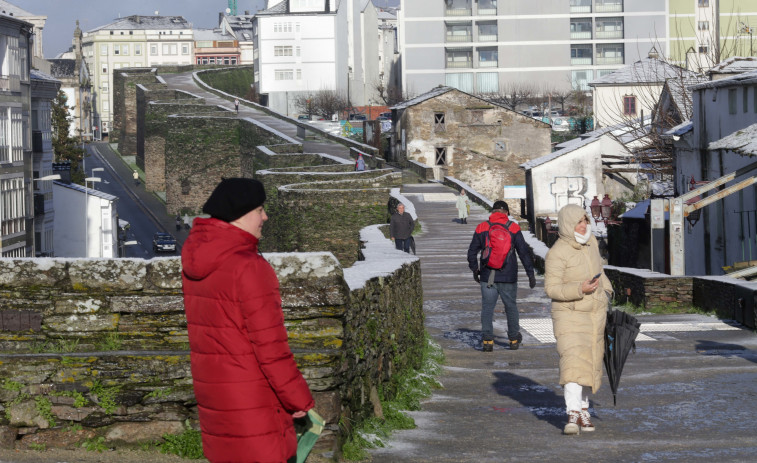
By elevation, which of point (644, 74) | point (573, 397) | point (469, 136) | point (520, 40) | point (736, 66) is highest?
point (520, 40)

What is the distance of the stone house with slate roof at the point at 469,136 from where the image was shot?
63.3 m

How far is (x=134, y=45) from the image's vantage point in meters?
175

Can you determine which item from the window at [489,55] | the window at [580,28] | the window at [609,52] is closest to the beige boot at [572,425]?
the window at [489,55]

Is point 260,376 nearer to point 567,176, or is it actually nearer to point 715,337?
point 715,337

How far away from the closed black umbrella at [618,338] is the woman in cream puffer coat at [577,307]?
0.12m

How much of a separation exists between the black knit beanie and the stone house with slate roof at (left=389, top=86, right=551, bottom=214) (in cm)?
5838

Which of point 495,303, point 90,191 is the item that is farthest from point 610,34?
point 495,303

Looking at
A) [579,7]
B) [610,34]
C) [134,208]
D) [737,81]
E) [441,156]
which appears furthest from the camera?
[610,34]

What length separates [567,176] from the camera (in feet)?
156

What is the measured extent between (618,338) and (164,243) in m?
54.0

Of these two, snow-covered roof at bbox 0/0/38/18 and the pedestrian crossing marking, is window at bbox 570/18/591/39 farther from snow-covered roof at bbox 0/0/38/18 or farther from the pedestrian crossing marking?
the pedestrian crossing marking

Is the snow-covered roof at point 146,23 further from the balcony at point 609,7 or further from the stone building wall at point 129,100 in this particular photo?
the balcony at point 609,7

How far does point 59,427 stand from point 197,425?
79 centimetres

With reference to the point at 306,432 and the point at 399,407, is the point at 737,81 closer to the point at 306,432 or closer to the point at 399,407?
the point at 399,407
